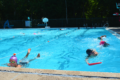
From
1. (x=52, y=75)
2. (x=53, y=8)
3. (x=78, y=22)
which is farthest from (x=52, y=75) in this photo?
(x=53, y=8)

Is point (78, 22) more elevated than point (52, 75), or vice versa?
point (78, 22)

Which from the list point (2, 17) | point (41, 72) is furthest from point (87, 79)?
point (2, 17)

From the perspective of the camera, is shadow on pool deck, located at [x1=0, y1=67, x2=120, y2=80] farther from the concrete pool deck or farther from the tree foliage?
the tree foliage

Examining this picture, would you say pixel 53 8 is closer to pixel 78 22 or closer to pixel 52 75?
pixel 78 22

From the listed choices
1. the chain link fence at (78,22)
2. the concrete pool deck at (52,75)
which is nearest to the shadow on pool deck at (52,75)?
the concrete pool deck at (52,75)

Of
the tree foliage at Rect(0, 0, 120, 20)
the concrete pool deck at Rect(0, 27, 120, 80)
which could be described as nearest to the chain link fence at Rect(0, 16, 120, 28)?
the tree foliage at Rect(0, 0, 120, 20)

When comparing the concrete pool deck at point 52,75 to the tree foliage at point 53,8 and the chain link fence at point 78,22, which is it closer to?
the chain link fence at point 78,22

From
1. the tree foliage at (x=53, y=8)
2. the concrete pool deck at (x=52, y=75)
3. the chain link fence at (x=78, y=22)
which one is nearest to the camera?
the concrete pool deck at (x=52, y=75)

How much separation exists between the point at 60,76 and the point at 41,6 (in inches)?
1503


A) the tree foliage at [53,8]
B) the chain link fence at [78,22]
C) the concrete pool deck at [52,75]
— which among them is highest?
the tree foliage at [53,8]

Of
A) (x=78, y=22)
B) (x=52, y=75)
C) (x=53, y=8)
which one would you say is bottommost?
(x=52, y=75)

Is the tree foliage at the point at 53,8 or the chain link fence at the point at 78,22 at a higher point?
the tree foliage at the point at 53,8

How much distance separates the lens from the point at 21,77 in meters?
3.14

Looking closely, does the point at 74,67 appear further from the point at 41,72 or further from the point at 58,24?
the point at 58,24
